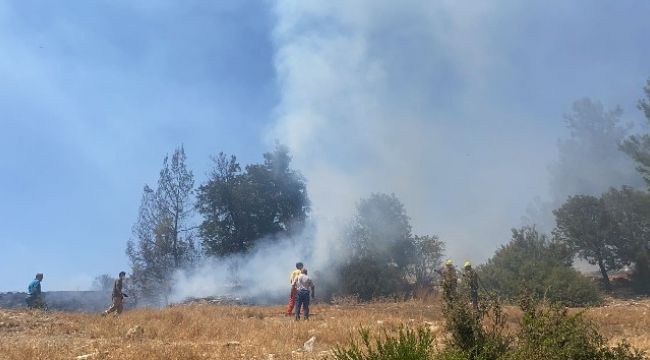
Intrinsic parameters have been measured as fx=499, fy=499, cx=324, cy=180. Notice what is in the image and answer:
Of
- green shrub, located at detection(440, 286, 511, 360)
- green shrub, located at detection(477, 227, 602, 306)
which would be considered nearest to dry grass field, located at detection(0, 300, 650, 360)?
green shrub, located at detection(440, 286, 511, 360)

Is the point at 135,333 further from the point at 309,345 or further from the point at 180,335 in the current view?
the point at 309,345

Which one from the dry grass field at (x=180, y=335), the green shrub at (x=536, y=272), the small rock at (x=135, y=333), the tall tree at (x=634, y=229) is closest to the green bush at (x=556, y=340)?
the dry grass field at (x=180, y=335)

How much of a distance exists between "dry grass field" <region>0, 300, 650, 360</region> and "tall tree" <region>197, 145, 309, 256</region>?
16942 mm

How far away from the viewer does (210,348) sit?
22.5 feet

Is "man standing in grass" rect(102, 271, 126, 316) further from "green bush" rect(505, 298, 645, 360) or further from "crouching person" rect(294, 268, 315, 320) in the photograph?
"green bush" rect(505, 298, 645, 360)

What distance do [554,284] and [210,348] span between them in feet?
54.0

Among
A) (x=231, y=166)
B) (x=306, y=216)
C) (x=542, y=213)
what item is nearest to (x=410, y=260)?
(x=306, y=216)

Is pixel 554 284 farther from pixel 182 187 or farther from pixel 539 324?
pixel 182 187

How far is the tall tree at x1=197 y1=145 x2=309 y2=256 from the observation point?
30.2 meters

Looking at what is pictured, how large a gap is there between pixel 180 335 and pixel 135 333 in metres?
0.81

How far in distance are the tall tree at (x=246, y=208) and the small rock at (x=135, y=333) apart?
2117 centimetres

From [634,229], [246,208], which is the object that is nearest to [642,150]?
[634,229]

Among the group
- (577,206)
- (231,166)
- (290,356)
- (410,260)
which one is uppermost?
(231,166)

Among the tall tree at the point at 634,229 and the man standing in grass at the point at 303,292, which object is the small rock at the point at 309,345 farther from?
the tall tree at the point at 634,229
